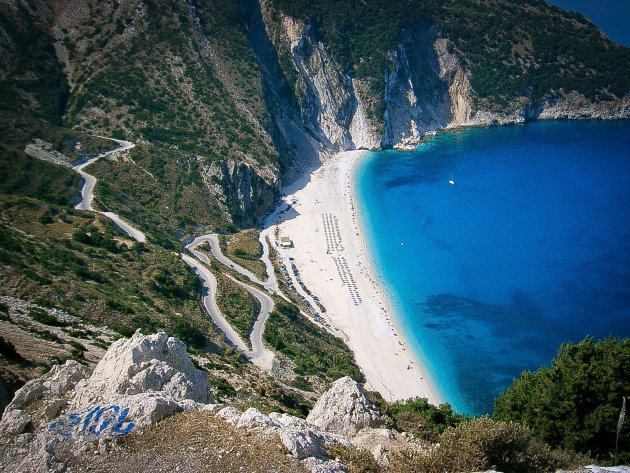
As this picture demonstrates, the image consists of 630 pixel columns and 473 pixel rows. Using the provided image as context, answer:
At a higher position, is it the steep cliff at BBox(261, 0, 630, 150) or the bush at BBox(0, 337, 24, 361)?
the steep cliff at BBox(261, 0, 630, 150)

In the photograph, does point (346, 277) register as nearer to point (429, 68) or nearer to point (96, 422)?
point (96, 422)

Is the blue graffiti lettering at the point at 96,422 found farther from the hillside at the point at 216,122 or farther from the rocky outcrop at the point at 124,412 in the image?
the hillside at the point at 216,122

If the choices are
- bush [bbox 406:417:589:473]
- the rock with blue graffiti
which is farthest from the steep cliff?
bush [bbox 406:417:589:473]

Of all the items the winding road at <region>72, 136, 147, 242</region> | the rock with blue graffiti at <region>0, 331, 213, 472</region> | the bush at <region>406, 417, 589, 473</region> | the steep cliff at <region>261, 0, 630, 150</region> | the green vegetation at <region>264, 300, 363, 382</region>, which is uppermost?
the steep cliff at <region>261, 0, 630, 150</region>

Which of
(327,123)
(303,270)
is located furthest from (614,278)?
(327,123)

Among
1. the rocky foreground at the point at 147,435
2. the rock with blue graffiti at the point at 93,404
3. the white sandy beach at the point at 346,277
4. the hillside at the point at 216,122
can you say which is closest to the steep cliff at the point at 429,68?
the hillside at the point at 216,122

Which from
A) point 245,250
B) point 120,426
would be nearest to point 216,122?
point 245,250

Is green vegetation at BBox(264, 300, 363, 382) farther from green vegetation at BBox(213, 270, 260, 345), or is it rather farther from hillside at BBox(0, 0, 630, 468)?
green vegetation at BBox(213, 270, 260, 345)
